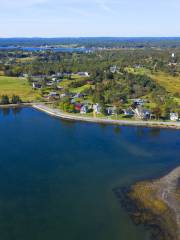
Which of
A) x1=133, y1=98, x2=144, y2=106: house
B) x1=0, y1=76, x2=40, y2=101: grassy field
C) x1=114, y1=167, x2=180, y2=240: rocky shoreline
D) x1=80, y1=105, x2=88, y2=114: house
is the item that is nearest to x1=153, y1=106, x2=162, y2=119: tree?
x1=133, y1=98, x2=144, y2=106: house

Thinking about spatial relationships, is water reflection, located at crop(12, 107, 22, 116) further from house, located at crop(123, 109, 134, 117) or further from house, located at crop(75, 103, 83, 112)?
house, located at crop(123, 109, 134, 117)

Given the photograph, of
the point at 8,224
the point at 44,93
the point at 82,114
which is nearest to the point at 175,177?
the point at 8,224

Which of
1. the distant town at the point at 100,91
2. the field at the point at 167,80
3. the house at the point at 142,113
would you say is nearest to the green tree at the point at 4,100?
the distant town at the point at 100,91

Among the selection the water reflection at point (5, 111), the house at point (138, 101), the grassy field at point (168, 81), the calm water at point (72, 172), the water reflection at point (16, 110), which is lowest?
the water reflection at point (5, 111)

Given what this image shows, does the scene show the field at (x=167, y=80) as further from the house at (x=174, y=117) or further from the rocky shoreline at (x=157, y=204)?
the rocky shoreline at (x=157, y=204)

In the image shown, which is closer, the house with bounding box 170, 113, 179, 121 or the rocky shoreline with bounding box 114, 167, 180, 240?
the rocky shoreline with bounding box 114, 167, 180, 240
